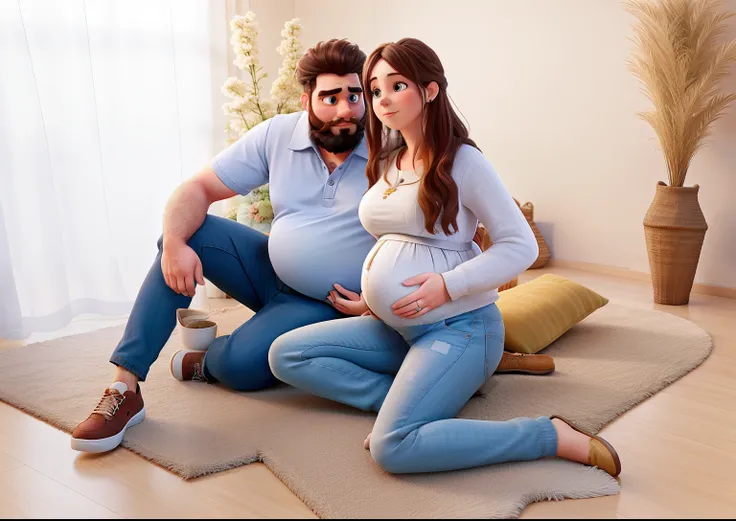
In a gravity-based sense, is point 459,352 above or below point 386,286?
below

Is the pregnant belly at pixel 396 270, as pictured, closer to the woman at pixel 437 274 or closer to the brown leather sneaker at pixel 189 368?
the woman at pixel 437 274

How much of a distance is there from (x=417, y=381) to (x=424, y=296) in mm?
194

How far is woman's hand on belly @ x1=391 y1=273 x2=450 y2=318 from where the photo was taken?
6.14ft

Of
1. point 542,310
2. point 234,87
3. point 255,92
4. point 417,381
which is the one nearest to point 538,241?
point 542,310

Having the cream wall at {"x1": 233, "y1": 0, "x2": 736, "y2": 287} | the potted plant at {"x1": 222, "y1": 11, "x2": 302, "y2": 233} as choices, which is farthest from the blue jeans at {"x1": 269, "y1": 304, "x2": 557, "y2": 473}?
the cream wall at {"x1": 233, "y1": 0, "x2": 736, "y2": 287}

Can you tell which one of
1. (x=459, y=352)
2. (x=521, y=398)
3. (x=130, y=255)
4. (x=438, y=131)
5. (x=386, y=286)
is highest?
(x=438, y=131)

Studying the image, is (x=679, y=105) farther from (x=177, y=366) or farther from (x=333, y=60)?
(x=177, y=366)

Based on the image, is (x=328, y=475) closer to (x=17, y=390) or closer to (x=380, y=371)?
(x=380, y=371)

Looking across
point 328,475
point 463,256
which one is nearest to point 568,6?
point 463,256

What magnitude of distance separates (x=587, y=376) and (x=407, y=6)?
9.27 feet

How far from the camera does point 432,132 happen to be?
6.31 ft

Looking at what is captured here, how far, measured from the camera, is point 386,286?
192 cm

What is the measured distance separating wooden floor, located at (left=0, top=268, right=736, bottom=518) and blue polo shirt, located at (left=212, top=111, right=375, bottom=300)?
2.09ft

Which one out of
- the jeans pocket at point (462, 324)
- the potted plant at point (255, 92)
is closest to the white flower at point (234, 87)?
the potted plant at point (255, 92)
